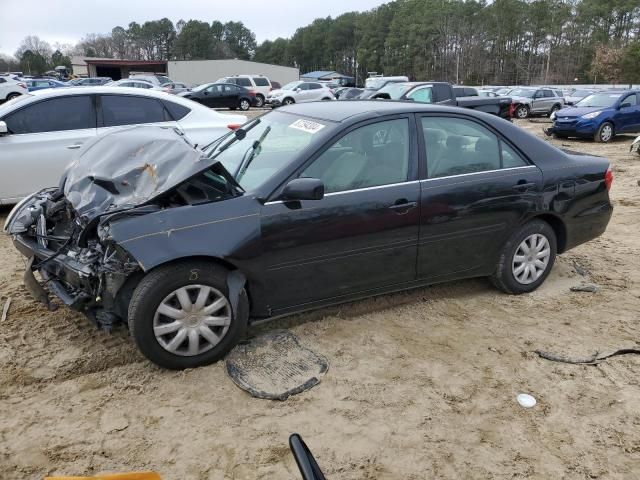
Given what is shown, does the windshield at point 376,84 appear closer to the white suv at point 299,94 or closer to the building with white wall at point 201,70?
the white suv at point 299,94

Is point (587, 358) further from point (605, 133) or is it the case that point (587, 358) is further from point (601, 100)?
point (601, 100)

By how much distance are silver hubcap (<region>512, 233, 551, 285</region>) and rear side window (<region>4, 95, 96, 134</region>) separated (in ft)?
16.9

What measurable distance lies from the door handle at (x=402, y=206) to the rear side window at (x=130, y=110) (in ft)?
13.8

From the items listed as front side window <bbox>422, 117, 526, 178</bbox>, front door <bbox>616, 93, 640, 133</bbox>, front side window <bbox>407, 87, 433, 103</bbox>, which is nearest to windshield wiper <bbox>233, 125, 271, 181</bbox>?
front side window <bbox>422, 117, 526, 178</bbox>

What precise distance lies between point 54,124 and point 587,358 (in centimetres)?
613

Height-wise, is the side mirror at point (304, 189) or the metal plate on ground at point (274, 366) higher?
the side mirror at point (304, 189)

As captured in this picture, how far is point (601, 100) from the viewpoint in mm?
15859

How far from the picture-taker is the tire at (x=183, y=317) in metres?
3.13

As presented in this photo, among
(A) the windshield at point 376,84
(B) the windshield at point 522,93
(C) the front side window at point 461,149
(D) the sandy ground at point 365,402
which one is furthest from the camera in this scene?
(B) the windshield at point 522,93

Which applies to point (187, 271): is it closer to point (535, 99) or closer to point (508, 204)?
point (508, 204)

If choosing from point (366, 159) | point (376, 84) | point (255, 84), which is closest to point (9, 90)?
point (255, 84)

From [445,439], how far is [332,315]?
4.96ft

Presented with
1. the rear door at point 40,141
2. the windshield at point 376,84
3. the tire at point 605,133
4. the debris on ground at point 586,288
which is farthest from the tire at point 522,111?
the rear door at point 40,141

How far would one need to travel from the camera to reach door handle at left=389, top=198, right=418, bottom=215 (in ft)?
12.3
